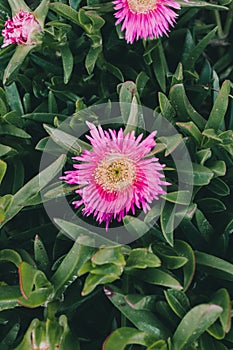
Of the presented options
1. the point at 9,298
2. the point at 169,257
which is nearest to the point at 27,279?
the point at 9,298

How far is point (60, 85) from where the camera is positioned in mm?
953

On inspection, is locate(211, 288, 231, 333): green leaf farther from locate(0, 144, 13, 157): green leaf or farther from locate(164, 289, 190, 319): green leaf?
locate(0, 144, 13, 157): green leaf

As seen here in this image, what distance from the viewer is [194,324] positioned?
27.1 inches

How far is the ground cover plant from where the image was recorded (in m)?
0.73

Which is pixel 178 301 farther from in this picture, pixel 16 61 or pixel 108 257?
pixel 16 61

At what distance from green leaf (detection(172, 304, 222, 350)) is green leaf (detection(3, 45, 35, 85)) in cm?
42

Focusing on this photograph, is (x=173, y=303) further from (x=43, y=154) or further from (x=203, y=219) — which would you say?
(x=43, y=154)

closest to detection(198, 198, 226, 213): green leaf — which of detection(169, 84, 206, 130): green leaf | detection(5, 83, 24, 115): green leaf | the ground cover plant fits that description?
the ground cover plant

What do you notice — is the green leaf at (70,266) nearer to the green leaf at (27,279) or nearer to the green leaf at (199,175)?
the green leaf at (27,279)

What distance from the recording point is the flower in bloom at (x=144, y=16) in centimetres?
87

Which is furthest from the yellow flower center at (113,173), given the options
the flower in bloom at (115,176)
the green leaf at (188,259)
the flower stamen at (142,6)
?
the flower stamen at (142,6)

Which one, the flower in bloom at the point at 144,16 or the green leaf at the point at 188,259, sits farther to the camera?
the flower in bloom at the point at 144,16

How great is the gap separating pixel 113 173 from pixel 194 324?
0.22 meters

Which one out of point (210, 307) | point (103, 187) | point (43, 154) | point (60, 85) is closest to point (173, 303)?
point (210, 307)
